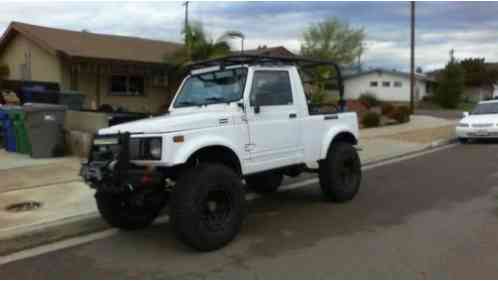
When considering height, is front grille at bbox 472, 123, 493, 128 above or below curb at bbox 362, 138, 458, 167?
above

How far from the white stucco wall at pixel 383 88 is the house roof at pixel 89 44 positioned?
34.8 meters

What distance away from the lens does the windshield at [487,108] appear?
16.4 m

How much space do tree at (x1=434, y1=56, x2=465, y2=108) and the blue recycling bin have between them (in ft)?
132

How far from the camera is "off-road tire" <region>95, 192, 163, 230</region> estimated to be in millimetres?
5609

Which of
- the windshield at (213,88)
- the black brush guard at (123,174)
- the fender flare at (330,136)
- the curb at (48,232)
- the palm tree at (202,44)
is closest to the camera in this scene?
the black brush guard at (123,174)

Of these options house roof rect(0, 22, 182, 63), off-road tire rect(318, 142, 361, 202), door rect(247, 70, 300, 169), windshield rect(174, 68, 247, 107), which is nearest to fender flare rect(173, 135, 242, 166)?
door rect(247, 70, 300, 169)

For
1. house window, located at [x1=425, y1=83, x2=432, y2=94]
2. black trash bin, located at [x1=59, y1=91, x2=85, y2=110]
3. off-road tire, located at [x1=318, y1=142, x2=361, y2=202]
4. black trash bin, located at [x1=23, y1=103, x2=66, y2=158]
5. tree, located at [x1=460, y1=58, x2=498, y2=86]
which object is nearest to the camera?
off-road tire, located at [x1=318, y1=142, x2=361, y2=202]

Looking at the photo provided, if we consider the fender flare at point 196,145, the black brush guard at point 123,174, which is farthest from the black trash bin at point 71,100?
the fender flare at point 196,145

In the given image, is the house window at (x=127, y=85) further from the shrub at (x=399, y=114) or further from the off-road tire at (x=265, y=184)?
the off-road tire at (x=265, y=184)

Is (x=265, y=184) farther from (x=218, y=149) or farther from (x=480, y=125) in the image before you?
(x=480, y=125)

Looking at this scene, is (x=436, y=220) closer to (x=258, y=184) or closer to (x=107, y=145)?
(x=258, y=184)

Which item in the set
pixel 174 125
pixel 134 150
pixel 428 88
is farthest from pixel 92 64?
pixel 428 88

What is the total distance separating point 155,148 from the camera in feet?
15.8

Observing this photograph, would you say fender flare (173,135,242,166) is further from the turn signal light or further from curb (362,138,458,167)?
curb (362,138,458,167)
